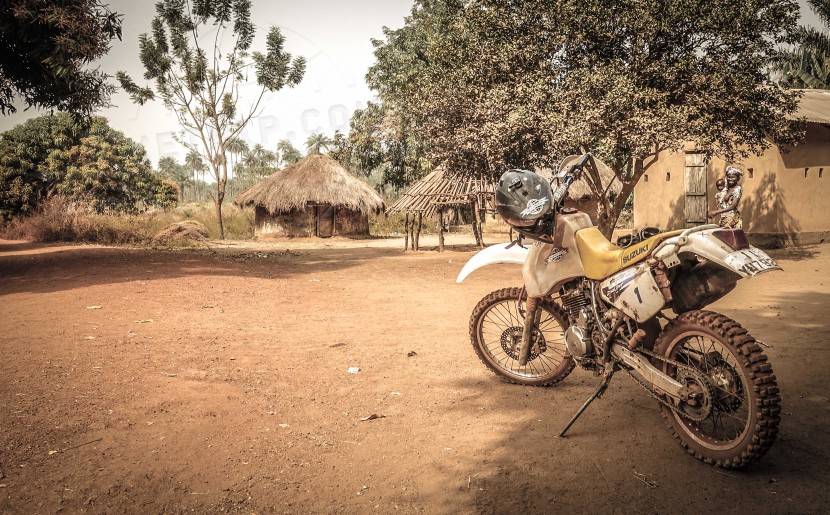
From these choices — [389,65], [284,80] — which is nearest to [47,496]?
[284,80]

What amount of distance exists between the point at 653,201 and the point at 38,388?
17.1 m

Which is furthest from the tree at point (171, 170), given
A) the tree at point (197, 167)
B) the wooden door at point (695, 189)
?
the wooden door at point (695, 189)

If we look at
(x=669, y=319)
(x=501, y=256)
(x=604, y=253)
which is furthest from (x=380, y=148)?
(x=669, y=319)

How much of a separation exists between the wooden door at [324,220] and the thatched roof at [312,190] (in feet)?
2.98

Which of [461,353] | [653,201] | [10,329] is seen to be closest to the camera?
[461,353]

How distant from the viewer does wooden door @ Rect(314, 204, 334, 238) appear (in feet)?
88.2

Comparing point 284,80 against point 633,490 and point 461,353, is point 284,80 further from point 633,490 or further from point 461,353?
point 633,490

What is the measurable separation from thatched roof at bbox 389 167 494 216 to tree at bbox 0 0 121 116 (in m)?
9.23

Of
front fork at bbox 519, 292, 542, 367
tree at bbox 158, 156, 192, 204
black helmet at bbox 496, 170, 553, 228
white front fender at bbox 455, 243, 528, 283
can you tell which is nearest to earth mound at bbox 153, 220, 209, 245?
white front fender at bbox 455, 243, 528, 283

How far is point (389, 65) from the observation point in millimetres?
32875

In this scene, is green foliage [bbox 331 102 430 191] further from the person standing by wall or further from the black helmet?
the black helmet

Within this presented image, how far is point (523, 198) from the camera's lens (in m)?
3.49

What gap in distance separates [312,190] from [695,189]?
1687 cm

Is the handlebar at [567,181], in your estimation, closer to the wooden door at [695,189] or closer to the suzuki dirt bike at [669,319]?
the suzuki dirt bike at [669,319]
